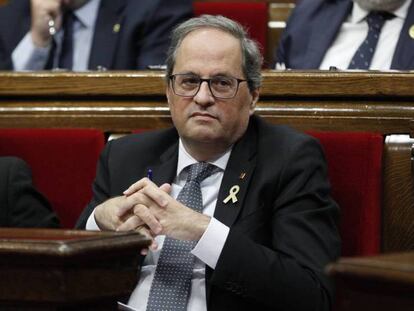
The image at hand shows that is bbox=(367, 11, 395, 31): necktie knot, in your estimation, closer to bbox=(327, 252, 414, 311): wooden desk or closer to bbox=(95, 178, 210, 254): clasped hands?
bbox=(95, 178, 210, 254): clasped hands

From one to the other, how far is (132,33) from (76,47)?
11 cm

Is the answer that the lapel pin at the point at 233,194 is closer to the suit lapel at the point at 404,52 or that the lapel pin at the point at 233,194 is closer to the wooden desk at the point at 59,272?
the wooden desk at the point at 59,272

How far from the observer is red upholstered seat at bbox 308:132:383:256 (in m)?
1.15

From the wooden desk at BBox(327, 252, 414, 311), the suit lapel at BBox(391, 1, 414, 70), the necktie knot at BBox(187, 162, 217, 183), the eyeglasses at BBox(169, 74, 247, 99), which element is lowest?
the wooden desk at BBox(327, 252, 414, 311)

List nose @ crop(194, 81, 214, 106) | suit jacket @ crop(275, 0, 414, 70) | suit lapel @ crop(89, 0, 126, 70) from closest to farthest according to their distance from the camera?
1. nose @ crop(194, 81, 214, 106)
2. suit jacket @ crop(275, 0, 414, 70)
3. suit lapel @ crop(89, 0, 126, 70)

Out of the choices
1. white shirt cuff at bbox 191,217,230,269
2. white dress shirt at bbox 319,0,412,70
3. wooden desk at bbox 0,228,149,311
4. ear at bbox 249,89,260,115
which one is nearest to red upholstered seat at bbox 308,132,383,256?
ear at bbox 249,89,260,115

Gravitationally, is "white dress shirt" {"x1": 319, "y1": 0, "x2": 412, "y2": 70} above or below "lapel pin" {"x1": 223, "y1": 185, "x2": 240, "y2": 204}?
above

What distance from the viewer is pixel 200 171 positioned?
43.8 inches

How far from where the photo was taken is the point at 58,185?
4.19 feet

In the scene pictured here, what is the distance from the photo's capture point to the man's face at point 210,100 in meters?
1.09

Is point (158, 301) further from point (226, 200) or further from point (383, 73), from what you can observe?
point (383, 73)

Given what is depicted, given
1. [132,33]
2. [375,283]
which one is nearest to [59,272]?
[375,283]

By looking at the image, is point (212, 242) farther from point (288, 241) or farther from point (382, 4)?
point (382, 4)

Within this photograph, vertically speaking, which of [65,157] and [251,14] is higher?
[251,14]
